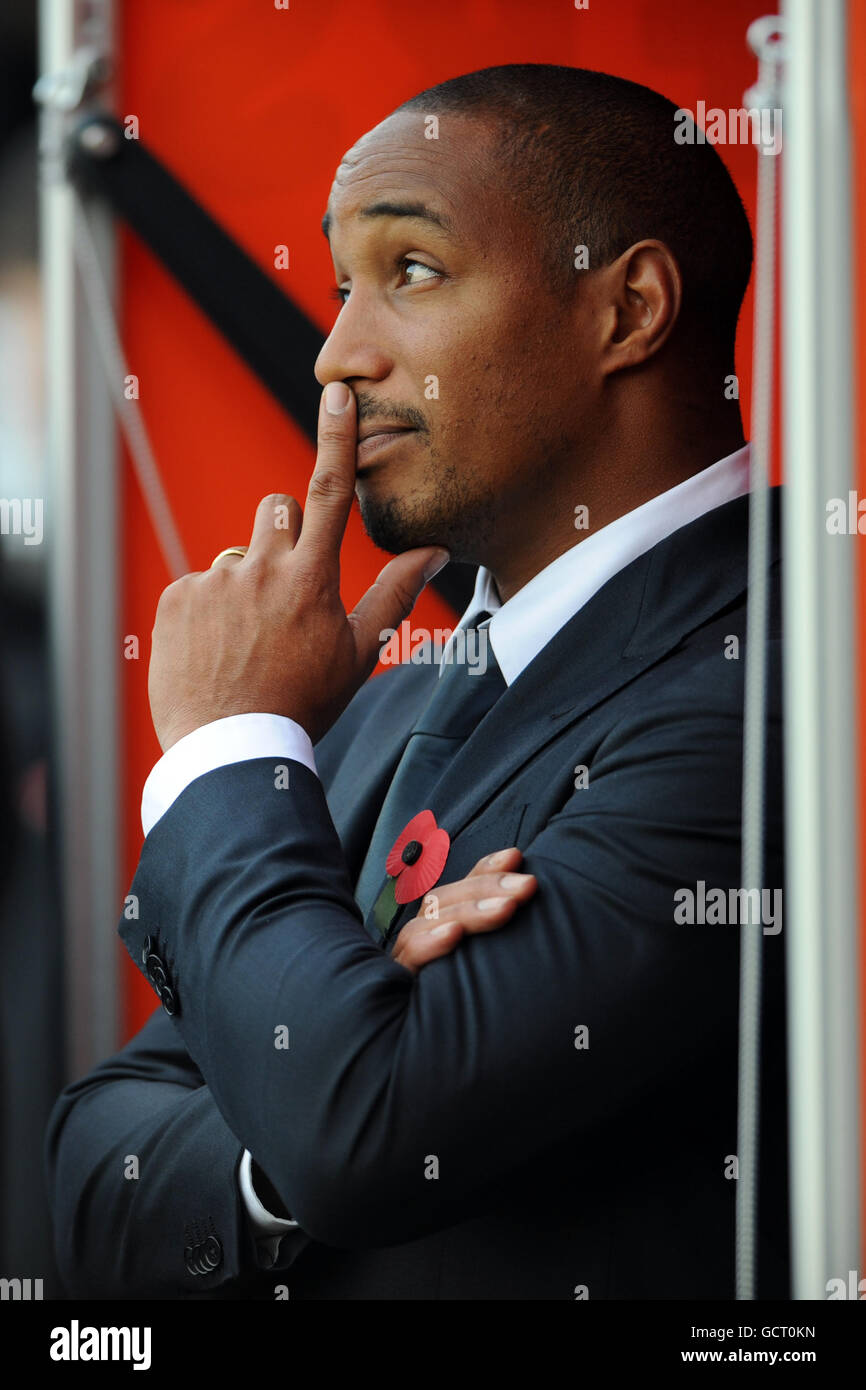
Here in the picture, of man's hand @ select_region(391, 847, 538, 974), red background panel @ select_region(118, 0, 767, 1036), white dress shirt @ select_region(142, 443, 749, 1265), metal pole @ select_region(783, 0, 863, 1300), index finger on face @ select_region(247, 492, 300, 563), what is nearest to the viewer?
metal pole @ select_region(783, 0, 863, 1300)

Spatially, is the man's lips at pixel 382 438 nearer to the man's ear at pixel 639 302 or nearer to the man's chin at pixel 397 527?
the man's chin at pixel 397 527

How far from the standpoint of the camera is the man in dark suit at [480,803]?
43.3 inches

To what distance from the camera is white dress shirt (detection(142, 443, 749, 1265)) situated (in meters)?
1.24

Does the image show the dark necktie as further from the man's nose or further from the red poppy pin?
the man's nose

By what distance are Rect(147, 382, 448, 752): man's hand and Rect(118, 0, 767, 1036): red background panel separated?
79 cm

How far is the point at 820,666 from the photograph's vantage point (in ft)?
3.37

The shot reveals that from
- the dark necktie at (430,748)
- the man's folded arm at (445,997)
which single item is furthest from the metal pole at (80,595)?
the man's folded arm at (445,997)

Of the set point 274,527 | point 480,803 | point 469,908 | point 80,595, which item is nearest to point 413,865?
point 480,803

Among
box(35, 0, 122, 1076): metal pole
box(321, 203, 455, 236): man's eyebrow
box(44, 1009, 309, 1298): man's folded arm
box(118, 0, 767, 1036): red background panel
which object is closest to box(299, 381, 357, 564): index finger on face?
box(321, 203, 455, 236): man's eyebrow

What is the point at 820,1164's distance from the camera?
1.01m

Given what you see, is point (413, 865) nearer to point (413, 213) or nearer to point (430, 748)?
point (430, 748)

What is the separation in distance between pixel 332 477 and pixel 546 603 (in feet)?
0.72
